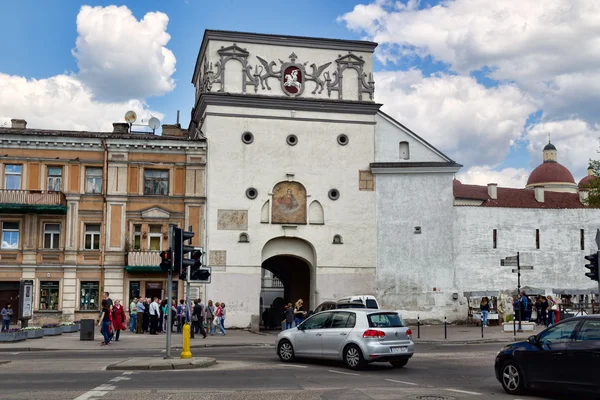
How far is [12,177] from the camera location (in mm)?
39125

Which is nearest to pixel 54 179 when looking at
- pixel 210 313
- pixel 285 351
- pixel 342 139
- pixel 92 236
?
pixel 92 236

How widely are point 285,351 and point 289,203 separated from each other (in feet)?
69.5

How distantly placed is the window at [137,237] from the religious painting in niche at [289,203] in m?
7.17

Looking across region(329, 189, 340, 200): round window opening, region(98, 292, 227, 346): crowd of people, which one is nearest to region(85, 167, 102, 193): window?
region(98, 292, 227, 346): crowd of people

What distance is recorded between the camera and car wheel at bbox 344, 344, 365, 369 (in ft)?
60.7

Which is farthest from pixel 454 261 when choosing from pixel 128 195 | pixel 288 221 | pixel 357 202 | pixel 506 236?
pixel 128 195

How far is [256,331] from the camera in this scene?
3862 cm

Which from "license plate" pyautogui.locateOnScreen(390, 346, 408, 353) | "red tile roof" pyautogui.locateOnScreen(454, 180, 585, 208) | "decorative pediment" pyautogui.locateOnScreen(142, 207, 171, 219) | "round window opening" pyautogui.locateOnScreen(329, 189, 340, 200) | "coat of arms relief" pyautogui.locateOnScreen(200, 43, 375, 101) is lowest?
"license plate" pyautogui.locateOnScreen(390, 346, 408, 353)

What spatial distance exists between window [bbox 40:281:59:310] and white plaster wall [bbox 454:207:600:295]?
2197 cm

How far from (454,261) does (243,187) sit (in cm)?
1268

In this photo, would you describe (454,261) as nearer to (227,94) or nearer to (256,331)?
(256,331)

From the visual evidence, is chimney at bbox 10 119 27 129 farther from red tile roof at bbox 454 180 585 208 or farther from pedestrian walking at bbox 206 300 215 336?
red tile roof at bbox 454 180 585 208

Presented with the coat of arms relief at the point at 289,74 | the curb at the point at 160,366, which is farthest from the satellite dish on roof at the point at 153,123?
the curb at the point at 160,366

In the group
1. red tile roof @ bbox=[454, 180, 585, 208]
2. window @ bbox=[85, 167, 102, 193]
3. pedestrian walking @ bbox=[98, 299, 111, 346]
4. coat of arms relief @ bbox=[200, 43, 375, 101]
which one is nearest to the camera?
pedestrian walking @ bbox=[98, 299, 111, 346]
